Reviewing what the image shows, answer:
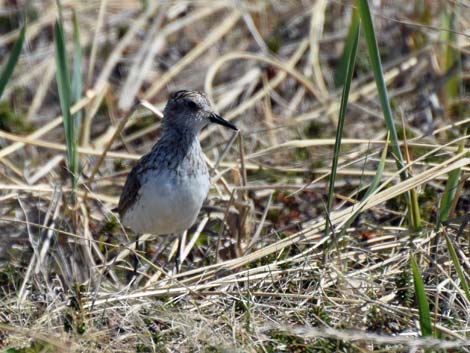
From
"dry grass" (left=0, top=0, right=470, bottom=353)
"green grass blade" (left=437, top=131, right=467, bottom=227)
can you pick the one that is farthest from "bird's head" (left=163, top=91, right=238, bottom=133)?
"green grass blade" (left=437, top=131, right=467, bottom=227)

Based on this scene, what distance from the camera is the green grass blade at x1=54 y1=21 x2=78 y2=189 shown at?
195 inches

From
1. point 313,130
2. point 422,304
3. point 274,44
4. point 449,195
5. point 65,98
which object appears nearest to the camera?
point 422,304

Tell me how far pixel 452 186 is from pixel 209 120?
5.07 ft

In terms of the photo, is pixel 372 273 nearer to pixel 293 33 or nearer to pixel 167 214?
pixel 167 214

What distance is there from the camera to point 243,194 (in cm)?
567

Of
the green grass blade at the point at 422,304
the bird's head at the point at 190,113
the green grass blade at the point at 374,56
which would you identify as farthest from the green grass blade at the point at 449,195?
the bird's head at the point at 190,113

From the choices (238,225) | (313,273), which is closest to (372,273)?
(313,273)

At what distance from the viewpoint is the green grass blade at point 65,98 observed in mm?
4965

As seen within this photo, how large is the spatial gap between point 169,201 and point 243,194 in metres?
0.72

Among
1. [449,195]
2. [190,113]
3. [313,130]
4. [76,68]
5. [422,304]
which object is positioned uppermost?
[76,68]

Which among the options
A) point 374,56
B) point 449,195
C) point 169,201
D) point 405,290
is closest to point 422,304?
point 405,290

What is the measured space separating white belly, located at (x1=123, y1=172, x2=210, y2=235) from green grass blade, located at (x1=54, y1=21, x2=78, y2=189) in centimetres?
42

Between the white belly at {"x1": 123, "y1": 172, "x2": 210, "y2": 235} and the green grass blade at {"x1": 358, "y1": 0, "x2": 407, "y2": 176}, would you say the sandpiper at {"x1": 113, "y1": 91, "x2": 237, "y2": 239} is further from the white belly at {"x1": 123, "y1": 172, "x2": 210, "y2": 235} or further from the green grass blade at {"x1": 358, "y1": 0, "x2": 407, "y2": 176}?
the green grass blade at {"x1": 358, "y1": 0, "x2": 407, "y2": 176}

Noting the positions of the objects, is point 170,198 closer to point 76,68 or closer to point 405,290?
point 76,68
